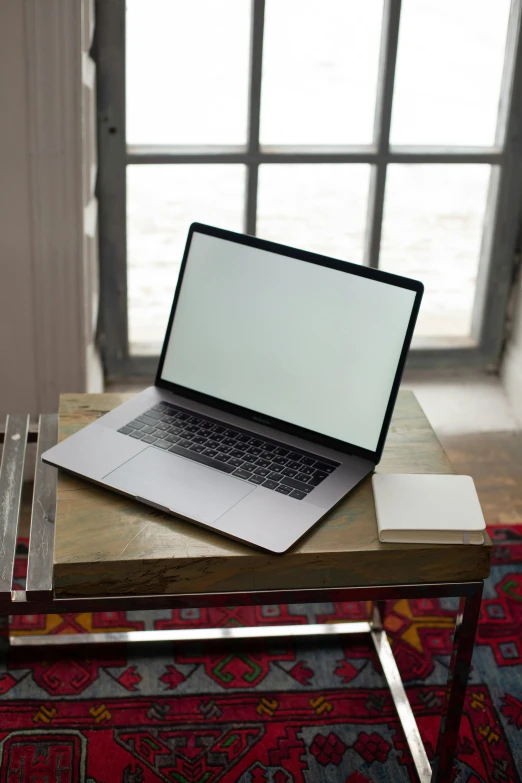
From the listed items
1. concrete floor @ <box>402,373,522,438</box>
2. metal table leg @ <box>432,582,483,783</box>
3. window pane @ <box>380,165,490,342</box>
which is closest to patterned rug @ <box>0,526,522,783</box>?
metal table leg @ <box>432,582,483,783</box>

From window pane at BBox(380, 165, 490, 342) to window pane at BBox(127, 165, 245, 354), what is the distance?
16.2 inches

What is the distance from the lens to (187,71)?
211cm

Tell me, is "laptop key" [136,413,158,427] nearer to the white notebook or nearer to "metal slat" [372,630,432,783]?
the white notebook

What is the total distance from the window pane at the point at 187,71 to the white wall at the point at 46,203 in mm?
147

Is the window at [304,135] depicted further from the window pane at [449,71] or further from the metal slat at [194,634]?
the metal slat at [194,634]

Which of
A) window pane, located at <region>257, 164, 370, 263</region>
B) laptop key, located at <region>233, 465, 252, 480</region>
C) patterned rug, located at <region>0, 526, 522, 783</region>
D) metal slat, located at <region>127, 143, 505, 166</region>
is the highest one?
metal slat, located at <region>127, 143, 505, 166</region>

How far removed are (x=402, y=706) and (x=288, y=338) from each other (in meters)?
0.65

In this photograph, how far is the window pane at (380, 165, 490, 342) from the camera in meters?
2.32

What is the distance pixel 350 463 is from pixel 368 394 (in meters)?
0.10

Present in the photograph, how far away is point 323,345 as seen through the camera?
1.27m

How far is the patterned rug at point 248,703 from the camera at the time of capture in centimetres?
138

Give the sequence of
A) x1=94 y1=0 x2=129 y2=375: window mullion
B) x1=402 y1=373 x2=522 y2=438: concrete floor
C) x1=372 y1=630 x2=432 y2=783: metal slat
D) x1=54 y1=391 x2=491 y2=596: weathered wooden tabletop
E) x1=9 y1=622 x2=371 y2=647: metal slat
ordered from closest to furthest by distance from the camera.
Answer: x1=54 y1=391 x2=491 y2=596: weathered wooden tabletop < x1=372 y1=630 x2=432 y2=783: metal slat < x1=9 y1=622 x2=371 y2=647: metal slat < x1=94 y1=0 x2=129 y2=375: window mullion < x1=402 y1=373 x2=522 y2=438: concrete floor

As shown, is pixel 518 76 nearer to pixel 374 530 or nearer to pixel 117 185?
pixel 117 185

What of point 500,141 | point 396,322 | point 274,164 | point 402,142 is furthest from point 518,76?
point 396,322
